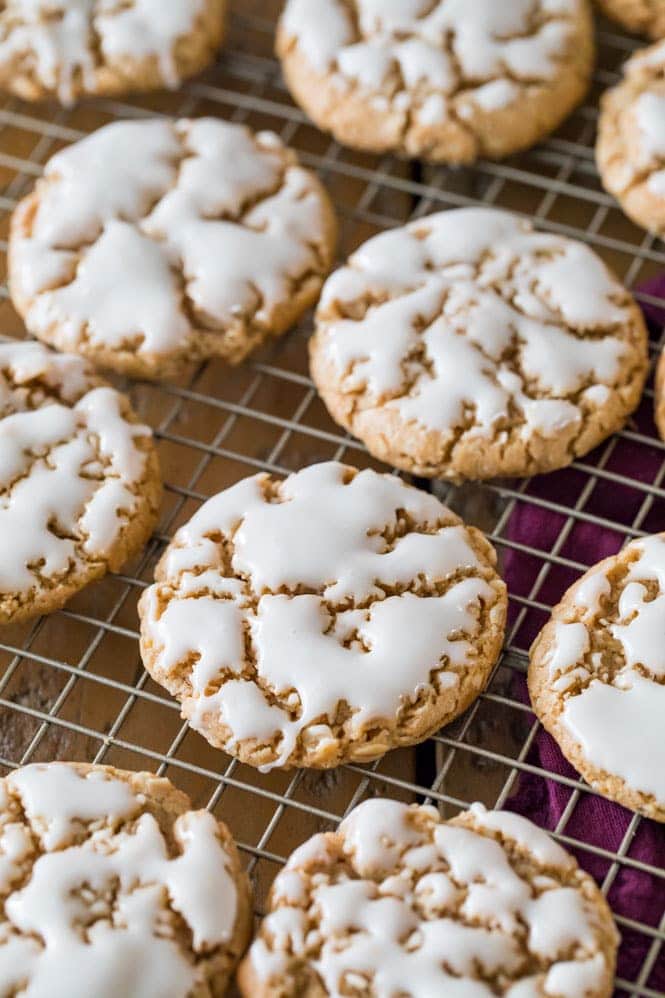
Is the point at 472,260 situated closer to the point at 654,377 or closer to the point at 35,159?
the point at 654,377

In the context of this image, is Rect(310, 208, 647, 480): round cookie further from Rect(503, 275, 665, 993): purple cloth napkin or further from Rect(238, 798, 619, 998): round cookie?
Rect(238, 798, 619, 998): round cookie

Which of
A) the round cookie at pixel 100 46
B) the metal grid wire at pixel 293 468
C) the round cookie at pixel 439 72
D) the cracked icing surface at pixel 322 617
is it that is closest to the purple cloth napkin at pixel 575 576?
the metal grid wire at pixel 293 468

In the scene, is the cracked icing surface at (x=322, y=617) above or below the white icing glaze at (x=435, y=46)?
below

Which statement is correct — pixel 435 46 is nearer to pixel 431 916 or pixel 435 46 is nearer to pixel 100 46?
pixel 100 46

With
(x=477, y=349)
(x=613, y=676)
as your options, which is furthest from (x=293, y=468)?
(x=613, y=676)

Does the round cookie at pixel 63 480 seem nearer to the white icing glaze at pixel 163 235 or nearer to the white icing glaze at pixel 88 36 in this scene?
the white icing glaze at pixel 163 235

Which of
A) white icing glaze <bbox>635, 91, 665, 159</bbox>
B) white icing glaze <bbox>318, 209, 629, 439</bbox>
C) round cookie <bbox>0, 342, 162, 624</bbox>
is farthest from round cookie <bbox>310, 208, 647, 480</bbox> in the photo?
round cookie <bbox>0, 342, 162, 624</bbox>

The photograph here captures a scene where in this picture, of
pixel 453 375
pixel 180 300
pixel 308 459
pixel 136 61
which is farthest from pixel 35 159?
pixel 453 375
